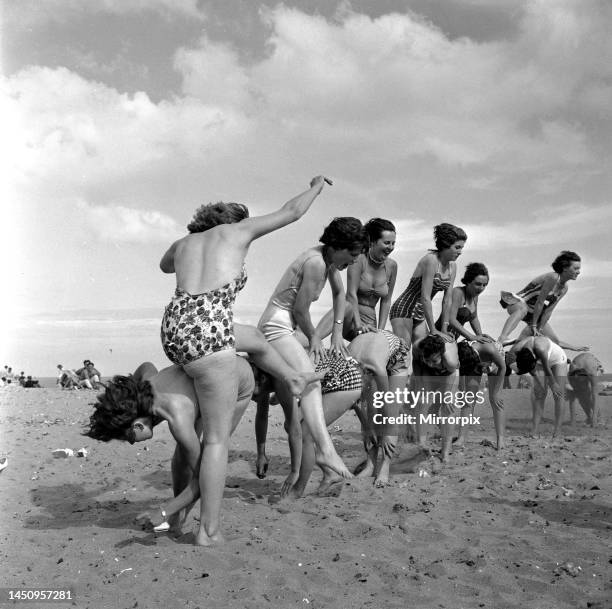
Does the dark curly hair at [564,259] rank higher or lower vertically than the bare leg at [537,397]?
higher

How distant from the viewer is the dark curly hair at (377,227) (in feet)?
22.8

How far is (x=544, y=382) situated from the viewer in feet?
31.7

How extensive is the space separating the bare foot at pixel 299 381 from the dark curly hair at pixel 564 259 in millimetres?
5617

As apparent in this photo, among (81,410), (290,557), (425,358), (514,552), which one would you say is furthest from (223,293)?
(81,410)

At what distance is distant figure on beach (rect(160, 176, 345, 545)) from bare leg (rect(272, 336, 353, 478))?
0.89 meters

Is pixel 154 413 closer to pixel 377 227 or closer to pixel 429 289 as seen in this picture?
pixel 377 227

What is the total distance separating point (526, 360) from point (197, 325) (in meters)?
6.47

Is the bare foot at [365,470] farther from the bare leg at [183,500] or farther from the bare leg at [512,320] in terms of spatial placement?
the bare leg at [512,320]

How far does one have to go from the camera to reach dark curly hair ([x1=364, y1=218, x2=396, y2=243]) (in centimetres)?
696

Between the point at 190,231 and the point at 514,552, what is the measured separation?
2.99 m

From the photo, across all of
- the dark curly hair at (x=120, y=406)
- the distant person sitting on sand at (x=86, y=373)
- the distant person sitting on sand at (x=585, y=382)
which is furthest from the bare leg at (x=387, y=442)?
the distant person sitting on sand at (x=86, y=373)

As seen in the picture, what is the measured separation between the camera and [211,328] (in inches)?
167

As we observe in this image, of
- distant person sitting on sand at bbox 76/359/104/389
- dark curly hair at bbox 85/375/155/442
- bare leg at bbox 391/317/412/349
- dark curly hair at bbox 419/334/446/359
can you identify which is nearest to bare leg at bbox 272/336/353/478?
dark curly hair at bbox 85/375/155/442
